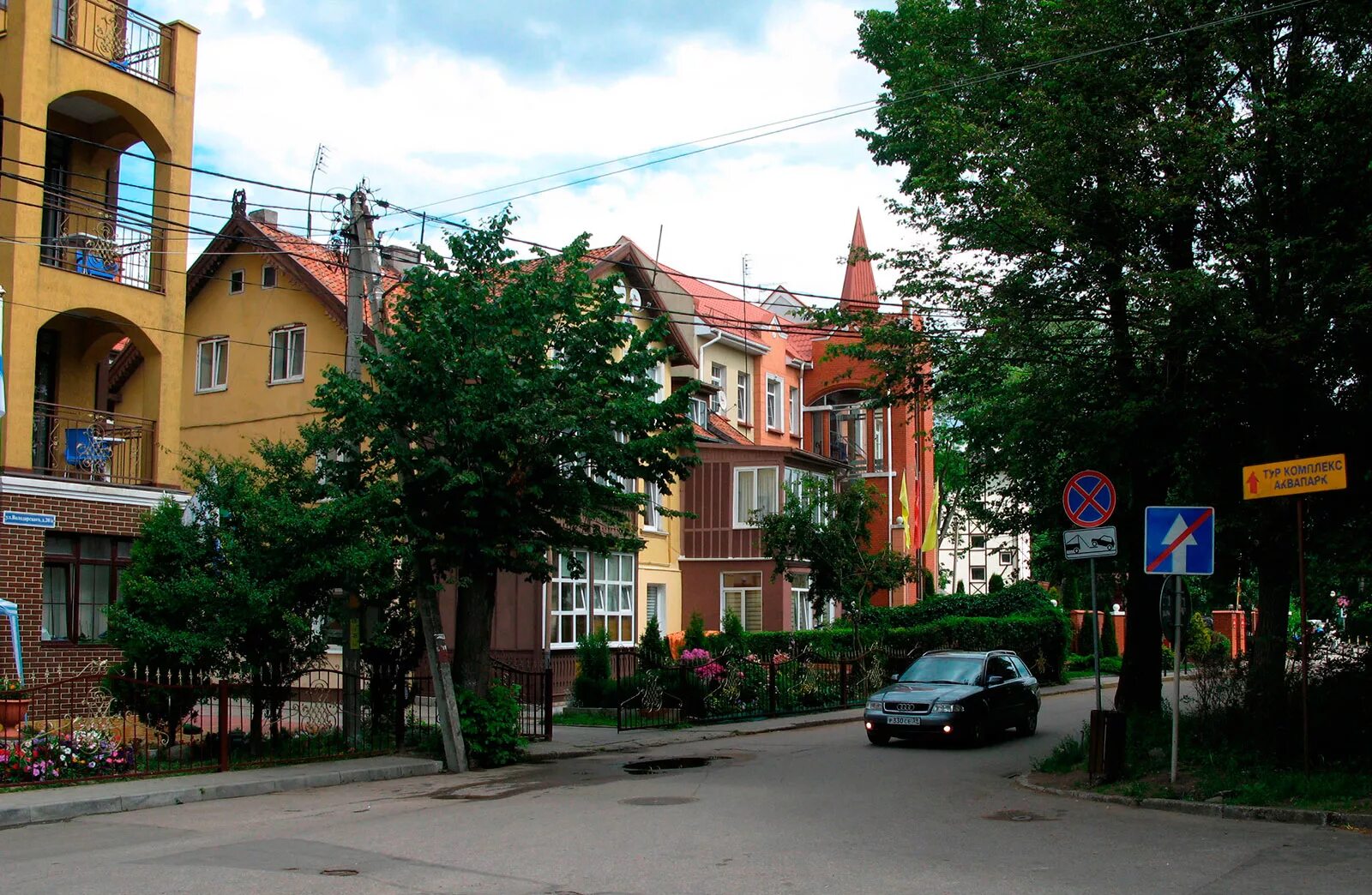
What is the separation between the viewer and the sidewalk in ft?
64.2

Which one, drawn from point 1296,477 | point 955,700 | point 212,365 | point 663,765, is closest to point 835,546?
point 955,700

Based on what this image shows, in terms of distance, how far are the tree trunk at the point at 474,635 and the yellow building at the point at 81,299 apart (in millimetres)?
7599

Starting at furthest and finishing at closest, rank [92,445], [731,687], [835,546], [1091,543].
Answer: [835,546]
[731,687]
[92,445]
[1091,543]

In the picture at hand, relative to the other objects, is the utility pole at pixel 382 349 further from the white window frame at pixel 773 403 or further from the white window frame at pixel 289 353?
the white window frame at pixel 773 403

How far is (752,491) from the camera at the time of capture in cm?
3684

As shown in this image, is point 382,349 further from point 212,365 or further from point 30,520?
point 212,365

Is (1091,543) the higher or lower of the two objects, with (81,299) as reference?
lower

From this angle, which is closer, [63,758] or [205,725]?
[63,758]

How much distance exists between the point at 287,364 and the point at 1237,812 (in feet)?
80.7

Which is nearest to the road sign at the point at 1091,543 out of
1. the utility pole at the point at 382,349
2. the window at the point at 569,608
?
the utility pole at the point at 382,349

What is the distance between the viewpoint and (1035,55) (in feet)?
54.3

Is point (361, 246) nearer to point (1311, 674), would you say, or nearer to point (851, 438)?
point (1311, 674)

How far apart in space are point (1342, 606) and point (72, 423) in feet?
68.6

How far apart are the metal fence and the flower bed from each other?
1 cm
